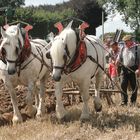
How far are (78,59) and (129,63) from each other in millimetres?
2871

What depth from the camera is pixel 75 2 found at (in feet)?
177

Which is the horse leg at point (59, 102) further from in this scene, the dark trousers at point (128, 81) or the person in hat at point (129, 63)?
the dark trousers at point (128, 81)

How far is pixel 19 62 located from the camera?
827cm

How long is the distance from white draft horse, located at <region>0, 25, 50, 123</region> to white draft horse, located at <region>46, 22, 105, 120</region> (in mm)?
547

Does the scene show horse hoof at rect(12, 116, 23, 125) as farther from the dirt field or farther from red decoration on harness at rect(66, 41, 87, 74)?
red decoration on harness at rect(66, 41, 87, 74)

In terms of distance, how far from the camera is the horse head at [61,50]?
750cm

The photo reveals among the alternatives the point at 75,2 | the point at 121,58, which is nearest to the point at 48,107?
the point at 121,58

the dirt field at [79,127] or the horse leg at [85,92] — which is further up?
the horse leg at [85,92]

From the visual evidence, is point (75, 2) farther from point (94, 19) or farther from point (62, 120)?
point (62, 120)

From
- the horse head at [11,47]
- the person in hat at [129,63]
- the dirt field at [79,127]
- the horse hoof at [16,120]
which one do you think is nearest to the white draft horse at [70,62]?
the dirt field at [79,127]

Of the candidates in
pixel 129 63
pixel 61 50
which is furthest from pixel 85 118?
pixel 129 63

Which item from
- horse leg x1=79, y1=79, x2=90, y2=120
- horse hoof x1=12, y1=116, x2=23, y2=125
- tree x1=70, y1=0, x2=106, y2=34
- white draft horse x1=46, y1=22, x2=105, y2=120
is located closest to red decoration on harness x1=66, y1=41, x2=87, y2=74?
white draft horse x1=46, y1=22, x2=105, y2=120

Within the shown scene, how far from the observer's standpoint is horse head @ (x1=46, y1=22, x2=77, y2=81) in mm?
7499

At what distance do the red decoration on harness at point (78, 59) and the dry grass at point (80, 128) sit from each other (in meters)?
0.92
